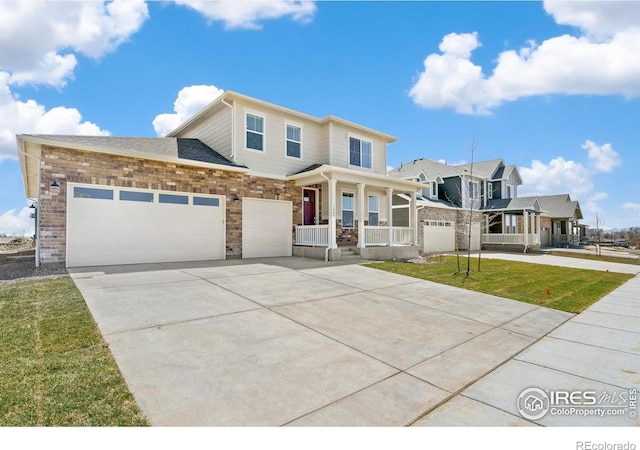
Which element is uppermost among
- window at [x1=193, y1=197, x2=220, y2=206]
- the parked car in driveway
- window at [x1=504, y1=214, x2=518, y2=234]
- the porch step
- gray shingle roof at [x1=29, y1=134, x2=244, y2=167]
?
gray shingle roof at [x1=29, y1=134, x2=244, y2=167]

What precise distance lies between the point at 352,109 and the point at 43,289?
14876mm

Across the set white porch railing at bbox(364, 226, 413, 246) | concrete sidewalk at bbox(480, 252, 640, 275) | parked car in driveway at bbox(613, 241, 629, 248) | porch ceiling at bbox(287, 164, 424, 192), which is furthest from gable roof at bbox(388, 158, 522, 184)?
parked car in driveway at bbox(613, 241, 629, 248)

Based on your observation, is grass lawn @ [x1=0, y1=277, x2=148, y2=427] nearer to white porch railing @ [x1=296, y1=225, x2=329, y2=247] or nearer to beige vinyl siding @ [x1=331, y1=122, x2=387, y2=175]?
white porch railing @ [x1=296, y1=225, x2=329, y2=247]

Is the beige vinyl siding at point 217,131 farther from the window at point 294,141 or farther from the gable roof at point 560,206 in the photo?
the gable roof at point 560,206

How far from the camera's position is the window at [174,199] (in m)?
10.6

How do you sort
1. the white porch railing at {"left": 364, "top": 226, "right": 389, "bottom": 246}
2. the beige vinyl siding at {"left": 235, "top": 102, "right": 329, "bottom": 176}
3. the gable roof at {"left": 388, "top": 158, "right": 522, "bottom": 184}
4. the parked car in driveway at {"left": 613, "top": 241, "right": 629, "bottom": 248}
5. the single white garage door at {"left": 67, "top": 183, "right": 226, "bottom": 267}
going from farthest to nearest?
the parked car in driveway at {"left": 613, "top": 241, "right": 629, "bottom": 248}, the gable roof at {"left": 388, "top": 158, "right": 522, "bottom": 184}, the white porch railing at {"left": 364, "top": 226, "right": 389, "bottom": 246}, the beige vinyl siding at {"left": 235, "top": 102, "right": 329, "bottom": 176}, the single white garage door at {"left": 67, "top": 183, "right": 226, "bottom": 267}

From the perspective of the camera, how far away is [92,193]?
9336 millimetres

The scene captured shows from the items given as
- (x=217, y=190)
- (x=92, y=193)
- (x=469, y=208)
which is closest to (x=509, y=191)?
(x=469, y=208)

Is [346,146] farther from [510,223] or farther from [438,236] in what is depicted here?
[510,223]

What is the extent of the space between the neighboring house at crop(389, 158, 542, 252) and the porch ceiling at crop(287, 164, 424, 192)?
5325 millimetres

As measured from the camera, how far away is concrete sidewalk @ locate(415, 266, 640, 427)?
106 inches

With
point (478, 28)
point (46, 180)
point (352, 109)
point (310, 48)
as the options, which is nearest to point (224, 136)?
point (310, 48)

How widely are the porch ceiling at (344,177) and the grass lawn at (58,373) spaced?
345 inches

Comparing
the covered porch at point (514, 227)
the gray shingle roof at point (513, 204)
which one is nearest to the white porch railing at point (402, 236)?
the covered porch at point (514, 227)
